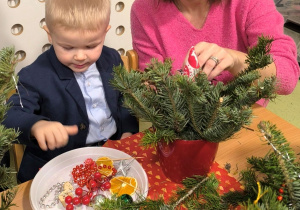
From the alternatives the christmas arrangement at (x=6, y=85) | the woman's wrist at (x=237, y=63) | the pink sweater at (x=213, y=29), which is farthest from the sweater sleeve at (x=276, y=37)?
the christmas arrangement at (x=6, y=85)

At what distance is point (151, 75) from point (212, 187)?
19cm

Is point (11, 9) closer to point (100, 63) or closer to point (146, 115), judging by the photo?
point (100, 63)

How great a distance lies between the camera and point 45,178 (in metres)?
0.65

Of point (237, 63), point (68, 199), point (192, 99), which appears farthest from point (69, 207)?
point (237, 63)

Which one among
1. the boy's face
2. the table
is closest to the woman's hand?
the table

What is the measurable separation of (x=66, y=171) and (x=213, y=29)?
0.65m

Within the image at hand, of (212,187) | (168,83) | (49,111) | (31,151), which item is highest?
(168,83)

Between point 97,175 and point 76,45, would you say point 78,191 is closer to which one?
point 97,175

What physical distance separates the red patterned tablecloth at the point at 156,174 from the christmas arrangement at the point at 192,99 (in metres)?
0.08

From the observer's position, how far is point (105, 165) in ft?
2.18

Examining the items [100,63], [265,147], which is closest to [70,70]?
[100,63]

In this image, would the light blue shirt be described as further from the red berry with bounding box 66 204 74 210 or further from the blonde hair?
the red berry with bounding box 66 204 74 210

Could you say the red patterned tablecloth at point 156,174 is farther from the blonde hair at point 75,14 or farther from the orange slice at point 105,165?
the blonde hair at point 75,14

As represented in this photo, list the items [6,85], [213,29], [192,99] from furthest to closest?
[213,29], [192,99], [6,85]
